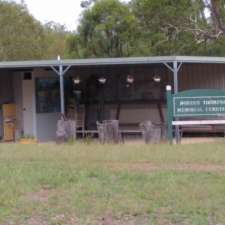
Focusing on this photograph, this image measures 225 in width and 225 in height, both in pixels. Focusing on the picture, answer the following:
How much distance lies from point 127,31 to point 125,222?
27.6 m

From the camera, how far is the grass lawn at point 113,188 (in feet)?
25.7

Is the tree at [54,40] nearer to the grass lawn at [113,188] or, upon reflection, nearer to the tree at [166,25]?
the tree at [166,25]

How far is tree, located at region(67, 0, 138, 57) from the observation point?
34.5 metres

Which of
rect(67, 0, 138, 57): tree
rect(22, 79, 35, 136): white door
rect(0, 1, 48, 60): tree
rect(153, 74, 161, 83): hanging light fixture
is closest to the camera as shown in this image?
rect(153, 74, 161, 83): hanging light fixture

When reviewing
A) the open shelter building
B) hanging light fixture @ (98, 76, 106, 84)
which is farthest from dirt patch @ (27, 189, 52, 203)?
hanging light fixture @ (98, 76, 106, 84)

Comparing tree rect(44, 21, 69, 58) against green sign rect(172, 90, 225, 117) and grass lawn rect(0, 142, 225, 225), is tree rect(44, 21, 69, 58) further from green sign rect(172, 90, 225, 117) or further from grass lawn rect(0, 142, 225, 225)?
grass lawn rect(0, 142, 225, 225)

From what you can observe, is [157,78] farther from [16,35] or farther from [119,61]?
[16,35]

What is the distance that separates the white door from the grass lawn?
790 cm

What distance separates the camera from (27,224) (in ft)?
25.2

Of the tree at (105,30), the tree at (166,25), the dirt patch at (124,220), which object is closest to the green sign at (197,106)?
the dirt patch at (124,220)

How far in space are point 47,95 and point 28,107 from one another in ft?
2.55

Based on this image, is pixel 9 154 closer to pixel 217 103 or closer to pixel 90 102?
pixel 217 103

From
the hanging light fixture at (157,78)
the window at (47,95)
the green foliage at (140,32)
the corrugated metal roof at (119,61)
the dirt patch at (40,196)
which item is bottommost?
the dirt patch at (40,196)

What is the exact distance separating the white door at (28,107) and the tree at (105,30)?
12.7 meters
